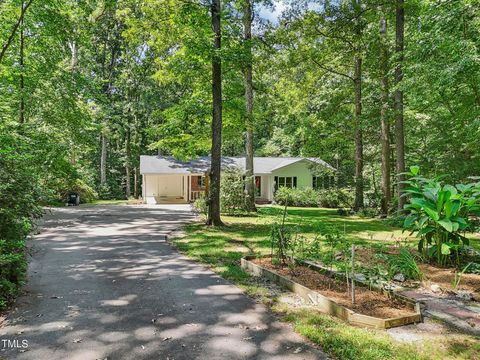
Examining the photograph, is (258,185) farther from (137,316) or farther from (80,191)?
(137,316)

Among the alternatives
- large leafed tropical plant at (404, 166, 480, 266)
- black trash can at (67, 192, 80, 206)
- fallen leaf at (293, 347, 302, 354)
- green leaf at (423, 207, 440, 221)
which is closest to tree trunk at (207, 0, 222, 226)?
large leafed tropical plant at (404, 166, 480, 266)

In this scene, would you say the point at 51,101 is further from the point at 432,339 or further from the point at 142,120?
the point at 142,120

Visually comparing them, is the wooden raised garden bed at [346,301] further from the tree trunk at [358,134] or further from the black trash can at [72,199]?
the black trash can at [72,199]

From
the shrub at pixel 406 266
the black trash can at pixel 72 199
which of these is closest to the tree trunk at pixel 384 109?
the shrub at pixel 406 266

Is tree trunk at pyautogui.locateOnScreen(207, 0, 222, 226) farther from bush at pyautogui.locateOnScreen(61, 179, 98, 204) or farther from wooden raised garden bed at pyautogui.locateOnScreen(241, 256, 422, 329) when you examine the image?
bush at pyautogui.locateOnScreen(61, 179, 98, 204)

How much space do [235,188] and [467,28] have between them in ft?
34.7

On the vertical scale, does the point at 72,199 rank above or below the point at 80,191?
below

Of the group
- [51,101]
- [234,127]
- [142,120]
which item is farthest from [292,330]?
[142,120]

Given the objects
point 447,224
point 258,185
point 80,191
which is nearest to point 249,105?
point 447,224

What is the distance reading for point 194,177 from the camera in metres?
27.2

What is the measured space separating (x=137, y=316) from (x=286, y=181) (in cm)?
2489

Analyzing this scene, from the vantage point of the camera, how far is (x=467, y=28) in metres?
8.04

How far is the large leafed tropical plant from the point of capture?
532 centimetres

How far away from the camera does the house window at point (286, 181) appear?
1104 inches
